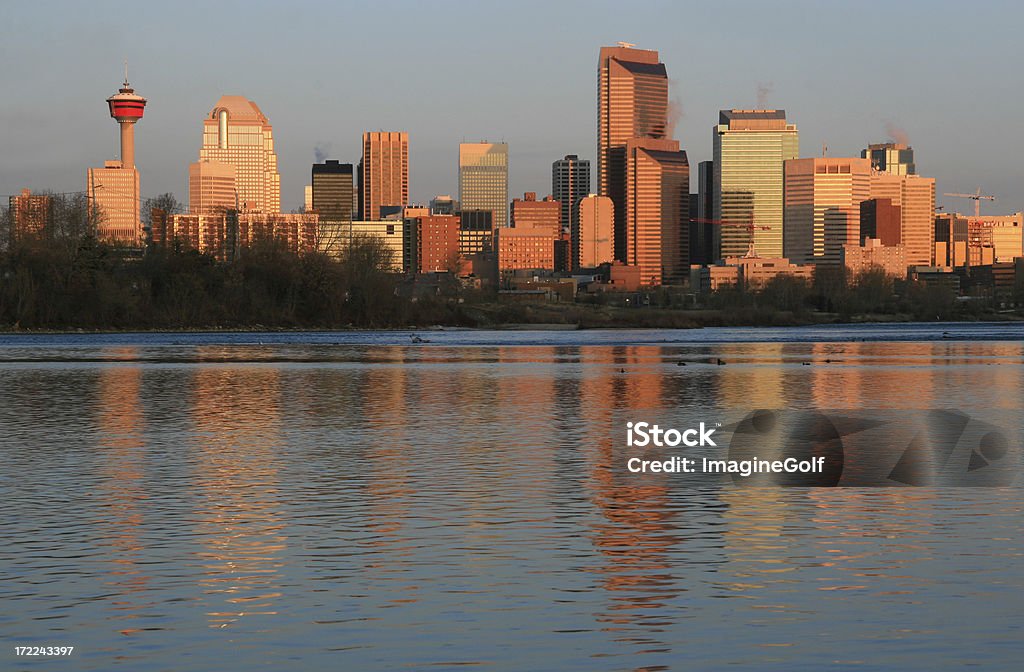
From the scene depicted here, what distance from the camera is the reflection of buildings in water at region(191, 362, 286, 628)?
1756cm

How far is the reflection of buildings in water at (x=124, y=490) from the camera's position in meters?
17.9

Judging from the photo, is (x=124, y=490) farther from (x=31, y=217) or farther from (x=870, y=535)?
(x=31, y=217)

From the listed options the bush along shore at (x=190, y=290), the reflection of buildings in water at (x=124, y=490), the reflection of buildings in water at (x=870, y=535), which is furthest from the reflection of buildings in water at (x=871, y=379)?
the bush along shore at (x=190, y=290)

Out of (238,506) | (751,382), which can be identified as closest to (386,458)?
(238,506)

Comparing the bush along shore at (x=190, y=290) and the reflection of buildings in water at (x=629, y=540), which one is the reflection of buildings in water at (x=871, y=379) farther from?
the bush along shore at (x=190, y=290)

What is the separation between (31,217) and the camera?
176 meters

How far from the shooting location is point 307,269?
18925cm

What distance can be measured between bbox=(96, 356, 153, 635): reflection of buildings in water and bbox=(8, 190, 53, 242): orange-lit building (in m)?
123

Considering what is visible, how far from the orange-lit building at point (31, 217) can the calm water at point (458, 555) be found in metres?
137

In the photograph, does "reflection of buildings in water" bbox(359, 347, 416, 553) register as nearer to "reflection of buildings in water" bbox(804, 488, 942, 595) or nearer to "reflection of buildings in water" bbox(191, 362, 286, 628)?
"reflection of buildings in water" bbox(191, 362, 286, 628)

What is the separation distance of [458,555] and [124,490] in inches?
389

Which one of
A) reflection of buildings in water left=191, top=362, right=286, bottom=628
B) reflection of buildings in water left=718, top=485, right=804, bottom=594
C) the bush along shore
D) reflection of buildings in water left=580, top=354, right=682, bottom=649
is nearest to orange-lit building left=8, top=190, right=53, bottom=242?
the bush along shore

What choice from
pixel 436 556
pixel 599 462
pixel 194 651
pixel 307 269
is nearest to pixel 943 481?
pixel 599 462

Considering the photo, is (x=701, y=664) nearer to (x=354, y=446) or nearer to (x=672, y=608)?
(x=672, y=608)
